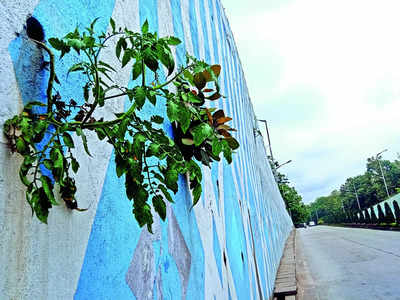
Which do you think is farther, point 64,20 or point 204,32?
point 204,32

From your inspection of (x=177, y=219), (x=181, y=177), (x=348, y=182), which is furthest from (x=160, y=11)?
(x=348, y=182)

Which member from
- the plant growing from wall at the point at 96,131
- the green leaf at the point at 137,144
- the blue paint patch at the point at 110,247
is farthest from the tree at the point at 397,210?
the green leaf at the point at 137,144

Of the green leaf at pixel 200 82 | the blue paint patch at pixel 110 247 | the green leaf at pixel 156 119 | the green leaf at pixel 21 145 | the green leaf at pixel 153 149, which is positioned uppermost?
the green leaf at pixel 200 82

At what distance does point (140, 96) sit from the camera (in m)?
0.74

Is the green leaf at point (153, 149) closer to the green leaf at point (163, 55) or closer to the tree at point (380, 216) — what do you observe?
the green leaf at point (163, 55)

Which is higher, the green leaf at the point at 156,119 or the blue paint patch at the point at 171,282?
the green leaf at the point at 156,119

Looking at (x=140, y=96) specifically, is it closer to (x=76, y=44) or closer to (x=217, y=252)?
(x=76, y=44)

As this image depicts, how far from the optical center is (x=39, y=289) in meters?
0.77

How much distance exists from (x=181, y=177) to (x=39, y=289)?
3.96 feet

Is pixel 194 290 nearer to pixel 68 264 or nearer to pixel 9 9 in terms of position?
pixel 68 264

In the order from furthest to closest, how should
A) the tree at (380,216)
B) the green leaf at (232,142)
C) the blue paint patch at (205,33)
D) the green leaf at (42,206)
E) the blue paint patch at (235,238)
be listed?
the tree at (380,216) < the blue paint patch at (205,33) < the blue paint patch at (235,238) < the green leaf at (232,142) < the green leaf at (42,206)

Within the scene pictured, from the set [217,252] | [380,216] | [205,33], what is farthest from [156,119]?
[380,216]

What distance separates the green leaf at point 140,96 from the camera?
0.73 meters

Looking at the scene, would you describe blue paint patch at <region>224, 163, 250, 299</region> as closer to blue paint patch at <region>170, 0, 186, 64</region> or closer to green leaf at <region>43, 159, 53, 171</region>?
blue paint patch at <region>170, 0, 186, 64</region>
